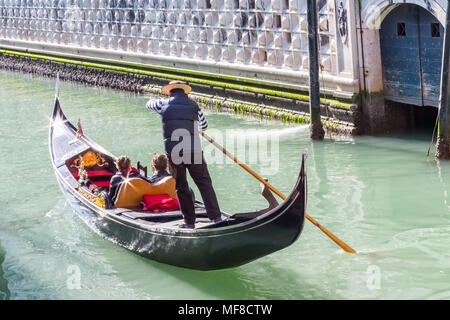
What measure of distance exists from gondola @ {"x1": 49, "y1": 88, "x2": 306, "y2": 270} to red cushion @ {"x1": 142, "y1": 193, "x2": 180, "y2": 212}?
8cm

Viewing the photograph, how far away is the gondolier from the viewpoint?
18.8ft

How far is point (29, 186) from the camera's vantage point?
886 centimetres

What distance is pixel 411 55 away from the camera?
9555 millimetres

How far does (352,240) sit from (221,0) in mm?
6647

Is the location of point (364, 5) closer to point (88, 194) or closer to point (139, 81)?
point (88, 194)

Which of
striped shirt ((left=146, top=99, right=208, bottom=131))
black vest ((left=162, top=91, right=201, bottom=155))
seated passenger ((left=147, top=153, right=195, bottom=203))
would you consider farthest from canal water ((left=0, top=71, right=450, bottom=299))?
striped shirt ((left=146, top=99, right=208, bottom=131))

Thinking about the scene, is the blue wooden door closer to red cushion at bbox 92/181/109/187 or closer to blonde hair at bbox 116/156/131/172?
red cushion at bbox 92/181/109/187

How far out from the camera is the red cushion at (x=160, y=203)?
657cm

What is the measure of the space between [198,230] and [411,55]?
4.82m

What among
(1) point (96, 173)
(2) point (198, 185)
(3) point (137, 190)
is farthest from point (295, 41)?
(2) point (198, 185)

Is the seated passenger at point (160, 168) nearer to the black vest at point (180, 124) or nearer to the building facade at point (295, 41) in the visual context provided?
the black vest at point (180, 124)

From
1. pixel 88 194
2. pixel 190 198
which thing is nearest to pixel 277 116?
pixel 88 194

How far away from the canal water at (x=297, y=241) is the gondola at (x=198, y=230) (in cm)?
15

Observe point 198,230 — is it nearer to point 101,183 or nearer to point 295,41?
point 101,183
